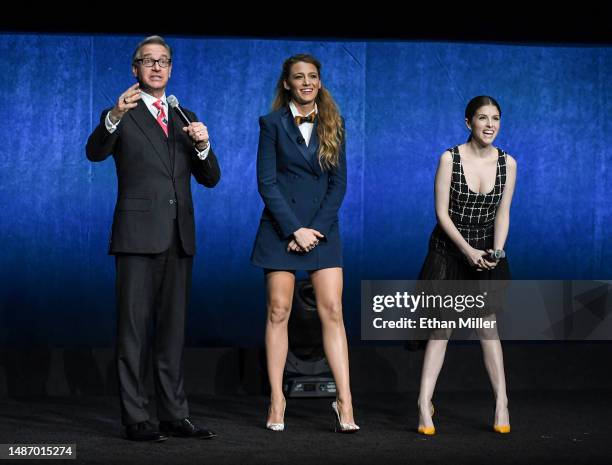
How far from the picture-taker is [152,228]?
418cm

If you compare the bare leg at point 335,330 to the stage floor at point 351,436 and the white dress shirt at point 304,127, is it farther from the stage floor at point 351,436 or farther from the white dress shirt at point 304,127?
the white dress shirt at point 304,127

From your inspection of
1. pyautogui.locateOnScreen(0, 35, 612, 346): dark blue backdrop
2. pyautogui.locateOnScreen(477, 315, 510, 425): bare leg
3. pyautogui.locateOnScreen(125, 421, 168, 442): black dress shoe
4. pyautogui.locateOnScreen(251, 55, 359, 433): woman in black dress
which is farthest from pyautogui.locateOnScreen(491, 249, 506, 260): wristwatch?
pyautogui.locateOnScreen(0, 35, 612, 346): dark blue backdrop

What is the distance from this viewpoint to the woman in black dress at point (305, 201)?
443cm

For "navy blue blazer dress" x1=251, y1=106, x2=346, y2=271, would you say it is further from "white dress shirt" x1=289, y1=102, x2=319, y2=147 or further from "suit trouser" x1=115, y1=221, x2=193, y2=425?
"suit trouser" x1=115, y1=221, x2=193, y2=425

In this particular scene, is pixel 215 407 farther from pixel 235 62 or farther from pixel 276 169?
pixel 235 62

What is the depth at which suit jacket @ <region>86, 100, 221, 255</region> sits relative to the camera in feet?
13.6

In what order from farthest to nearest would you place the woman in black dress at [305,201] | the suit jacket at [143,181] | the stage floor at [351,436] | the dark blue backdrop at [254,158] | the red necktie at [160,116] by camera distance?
the dark blue backdrop at [254,158] → the woman in black dress at [305,201] → the red necktie at [160,116] → the suit jacket at [143,181] → the stage floor at [351,436]

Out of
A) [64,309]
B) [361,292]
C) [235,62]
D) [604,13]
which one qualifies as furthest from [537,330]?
[64,309]

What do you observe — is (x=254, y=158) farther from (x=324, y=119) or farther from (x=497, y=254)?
(x=497, y=254)

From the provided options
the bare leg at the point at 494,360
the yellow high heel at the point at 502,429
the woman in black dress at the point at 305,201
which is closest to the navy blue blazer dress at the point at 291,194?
the woman in black dress at the point at 305,201

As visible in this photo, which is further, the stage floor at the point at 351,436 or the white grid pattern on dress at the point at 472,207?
the white grid pattern on dress at the point at 472,207

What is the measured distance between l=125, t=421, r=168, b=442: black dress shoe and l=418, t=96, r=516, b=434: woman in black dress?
1075 mm

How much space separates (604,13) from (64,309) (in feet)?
11.2

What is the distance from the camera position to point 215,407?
206 inches
